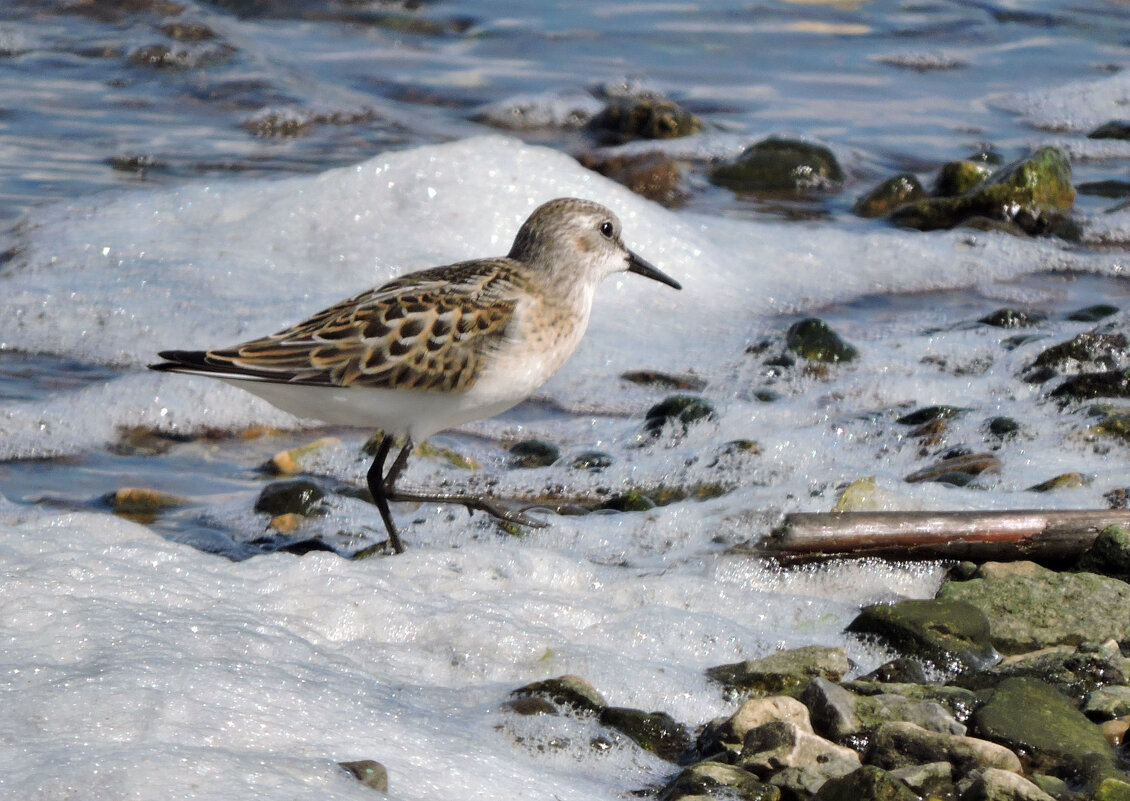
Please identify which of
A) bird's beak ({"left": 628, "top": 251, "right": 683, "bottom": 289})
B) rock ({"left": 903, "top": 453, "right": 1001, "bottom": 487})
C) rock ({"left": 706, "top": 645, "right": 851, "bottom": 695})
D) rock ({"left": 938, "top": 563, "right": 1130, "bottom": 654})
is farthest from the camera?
bird's beak ({"left": 628, "top": 251, "right": 683, "bottom": 289})

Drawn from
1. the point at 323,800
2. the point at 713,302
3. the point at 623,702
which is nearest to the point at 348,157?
the point at 713,302

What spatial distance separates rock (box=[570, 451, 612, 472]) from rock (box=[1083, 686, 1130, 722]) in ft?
8.46

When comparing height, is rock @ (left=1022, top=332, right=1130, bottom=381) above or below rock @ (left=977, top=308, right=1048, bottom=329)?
above

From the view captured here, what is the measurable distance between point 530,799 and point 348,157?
7871 mm

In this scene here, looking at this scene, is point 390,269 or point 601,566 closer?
point 601,566

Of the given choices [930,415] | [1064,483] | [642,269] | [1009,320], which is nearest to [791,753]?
[1064,483]

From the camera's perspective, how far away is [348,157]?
10.5 meters

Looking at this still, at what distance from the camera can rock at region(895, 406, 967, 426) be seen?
19.9 ft

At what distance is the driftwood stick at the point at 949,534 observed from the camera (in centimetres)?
443

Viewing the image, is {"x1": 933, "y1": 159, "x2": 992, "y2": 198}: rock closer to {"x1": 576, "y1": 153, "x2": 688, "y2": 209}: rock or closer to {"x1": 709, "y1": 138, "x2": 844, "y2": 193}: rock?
{"x1": 709, "y1": 138, "x2": 844, "y2": 193}: rock

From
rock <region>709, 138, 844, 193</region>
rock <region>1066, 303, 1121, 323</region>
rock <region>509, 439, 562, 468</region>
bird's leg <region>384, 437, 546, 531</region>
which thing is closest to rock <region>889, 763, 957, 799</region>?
bird's leg <region>384, 437, 546, 531</region>

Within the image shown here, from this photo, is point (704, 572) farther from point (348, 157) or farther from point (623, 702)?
point (348, 157)

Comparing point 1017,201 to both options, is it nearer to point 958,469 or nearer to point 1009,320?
point 1009,320

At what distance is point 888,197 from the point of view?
977cm
